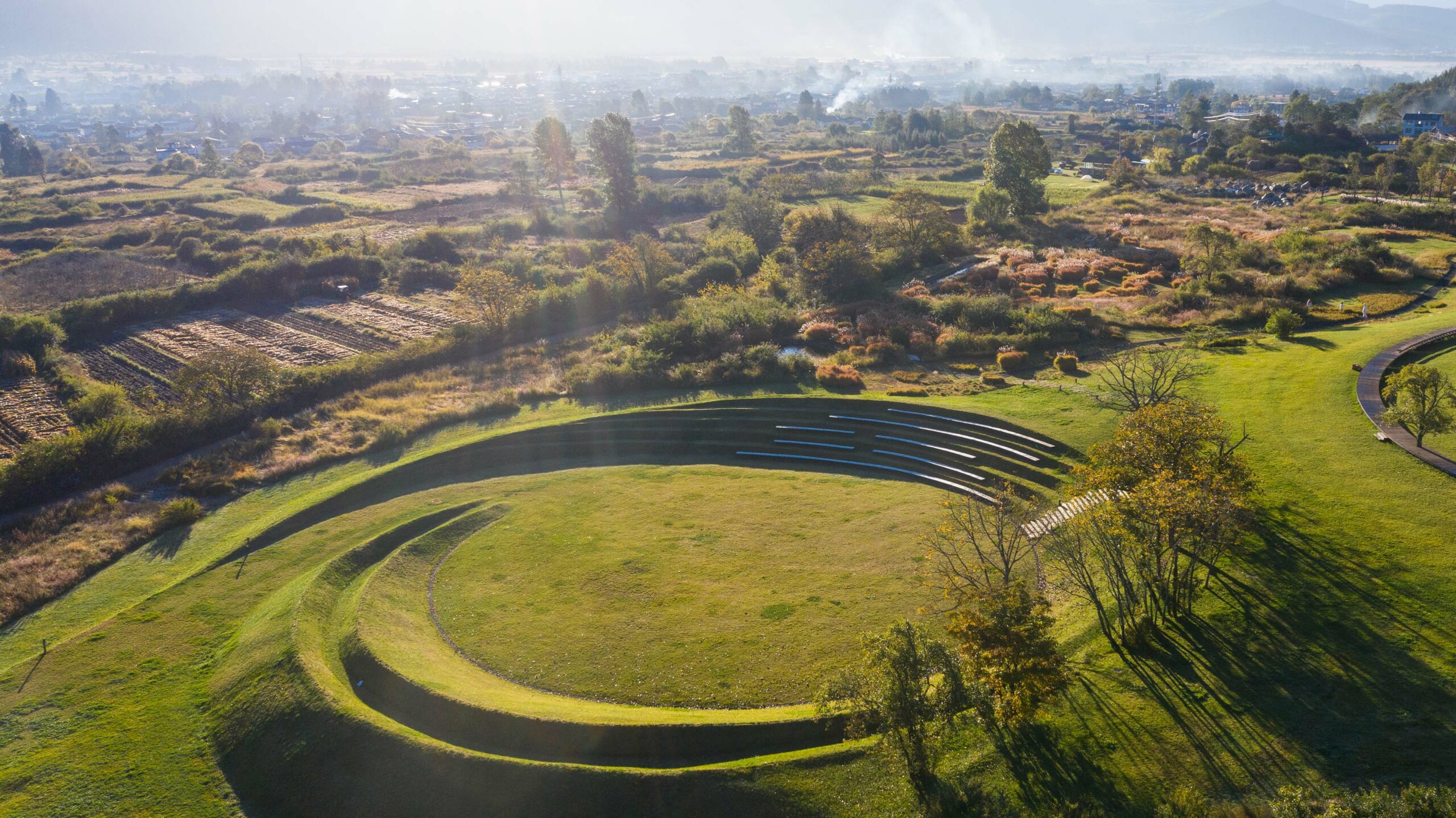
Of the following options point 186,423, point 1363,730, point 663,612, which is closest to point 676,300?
point 186,423

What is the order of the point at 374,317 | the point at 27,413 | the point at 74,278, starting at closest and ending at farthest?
the point at 27,413 < the point at 374,317 < the point at 74,278

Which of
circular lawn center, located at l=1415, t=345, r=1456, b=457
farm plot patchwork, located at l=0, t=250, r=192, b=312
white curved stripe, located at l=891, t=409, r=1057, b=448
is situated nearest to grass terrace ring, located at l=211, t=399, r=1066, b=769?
white curved stripe, located at l=891, t=409, r=1057, b=448

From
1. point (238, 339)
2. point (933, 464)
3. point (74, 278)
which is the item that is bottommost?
point (238, 339)

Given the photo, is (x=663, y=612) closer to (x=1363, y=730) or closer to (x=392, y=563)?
(x=392, y=563)

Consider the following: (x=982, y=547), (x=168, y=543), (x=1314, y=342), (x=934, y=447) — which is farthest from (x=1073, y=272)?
(x=168, y=543)

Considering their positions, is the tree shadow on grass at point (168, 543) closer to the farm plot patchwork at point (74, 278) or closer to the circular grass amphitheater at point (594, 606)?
the circular grass amphitheater at point (594, 606)

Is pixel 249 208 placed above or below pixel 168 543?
above

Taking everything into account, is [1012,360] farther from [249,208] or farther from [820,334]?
[249,208]

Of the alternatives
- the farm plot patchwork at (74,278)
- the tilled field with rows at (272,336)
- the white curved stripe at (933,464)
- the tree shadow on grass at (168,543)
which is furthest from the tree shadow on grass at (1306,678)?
the farm plot patchwork at (74,278)
